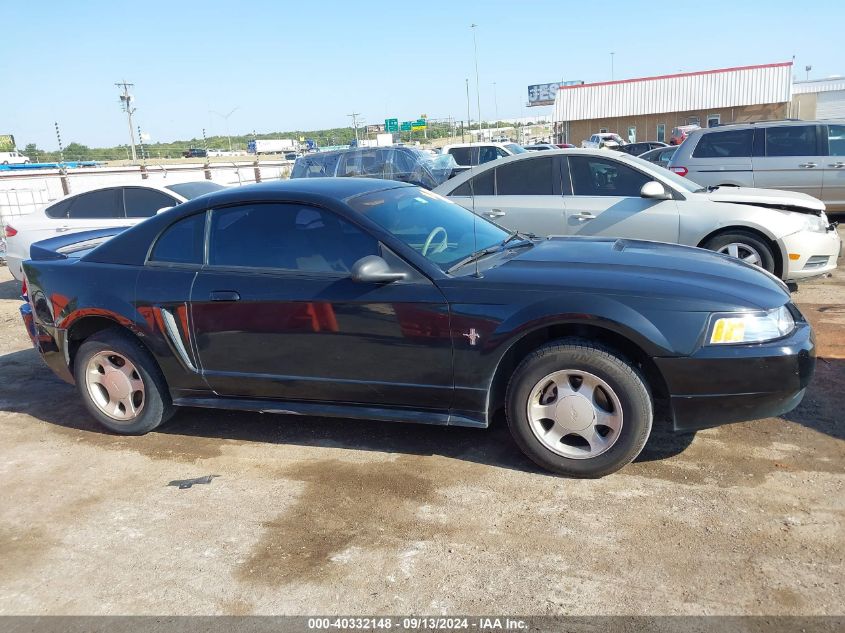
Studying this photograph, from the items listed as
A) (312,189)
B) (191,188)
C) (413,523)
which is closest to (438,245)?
(312,189)

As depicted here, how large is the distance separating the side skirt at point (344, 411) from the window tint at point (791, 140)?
8.95 meters

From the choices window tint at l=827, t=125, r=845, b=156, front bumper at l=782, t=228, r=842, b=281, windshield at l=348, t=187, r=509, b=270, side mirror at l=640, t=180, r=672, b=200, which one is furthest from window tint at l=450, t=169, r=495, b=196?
window tint at l=827, t=125, r=845, b=156

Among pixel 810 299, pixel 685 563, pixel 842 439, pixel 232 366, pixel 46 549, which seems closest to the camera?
pixel 685 563

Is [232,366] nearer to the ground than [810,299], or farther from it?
farther from it

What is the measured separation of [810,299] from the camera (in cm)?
705

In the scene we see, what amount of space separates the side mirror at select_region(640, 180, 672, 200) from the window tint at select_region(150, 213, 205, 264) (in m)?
4.37

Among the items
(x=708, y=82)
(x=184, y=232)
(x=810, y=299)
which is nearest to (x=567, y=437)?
(x=184, y=232)

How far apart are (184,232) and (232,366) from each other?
0.91 meters

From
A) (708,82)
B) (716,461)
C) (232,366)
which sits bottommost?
(716,461)

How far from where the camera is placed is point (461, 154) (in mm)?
19922

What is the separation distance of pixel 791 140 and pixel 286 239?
9.38m

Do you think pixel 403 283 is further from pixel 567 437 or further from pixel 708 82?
pixel 708 82

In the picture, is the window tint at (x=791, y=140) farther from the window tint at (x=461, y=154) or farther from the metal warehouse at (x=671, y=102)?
the metal warehouse at (x=671, y=102)

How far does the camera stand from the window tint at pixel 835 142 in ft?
33.9
